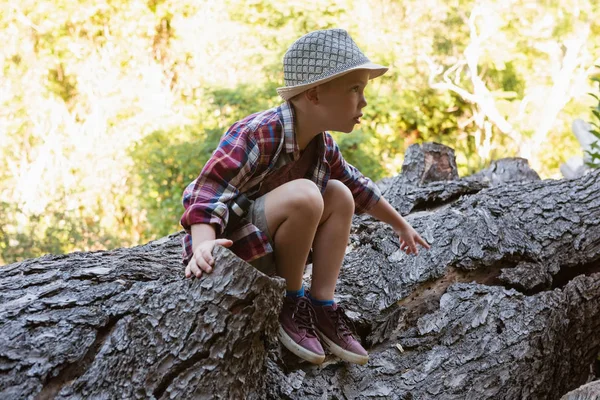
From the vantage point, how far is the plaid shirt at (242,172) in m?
1.69

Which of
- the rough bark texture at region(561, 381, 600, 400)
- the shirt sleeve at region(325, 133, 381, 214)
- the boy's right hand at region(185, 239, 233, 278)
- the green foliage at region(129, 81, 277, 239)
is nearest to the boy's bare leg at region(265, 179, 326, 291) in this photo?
the boy's right hand at region(185, 239, 233, 278)

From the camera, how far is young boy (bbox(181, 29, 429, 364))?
172 cm

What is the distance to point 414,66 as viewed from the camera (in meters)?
9.29

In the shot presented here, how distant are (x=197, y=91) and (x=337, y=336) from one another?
6.00 m

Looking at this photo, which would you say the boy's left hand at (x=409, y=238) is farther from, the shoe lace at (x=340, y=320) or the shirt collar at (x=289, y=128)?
the shirt collar at (x=289, y=128)

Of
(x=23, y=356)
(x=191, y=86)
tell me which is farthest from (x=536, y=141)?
(x=23, y=356)

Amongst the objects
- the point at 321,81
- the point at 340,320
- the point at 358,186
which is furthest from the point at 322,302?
the point at 321,81

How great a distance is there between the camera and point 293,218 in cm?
173

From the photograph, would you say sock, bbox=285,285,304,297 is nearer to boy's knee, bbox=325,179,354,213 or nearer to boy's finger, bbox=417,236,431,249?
boy's knee, bbox=325,179,354,213

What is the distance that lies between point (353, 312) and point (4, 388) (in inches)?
42.7

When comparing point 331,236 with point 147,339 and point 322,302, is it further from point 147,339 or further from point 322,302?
point 147,339

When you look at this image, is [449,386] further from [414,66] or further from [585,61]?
[585,61]

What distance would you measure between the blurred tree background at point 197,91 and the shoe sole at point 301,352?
4243mm

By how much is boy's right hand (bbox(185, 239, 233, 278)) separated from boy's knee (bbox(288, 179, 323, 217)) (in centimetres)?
24
